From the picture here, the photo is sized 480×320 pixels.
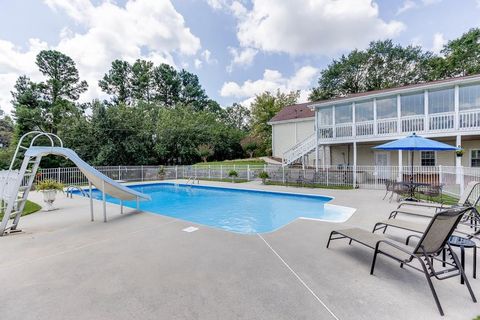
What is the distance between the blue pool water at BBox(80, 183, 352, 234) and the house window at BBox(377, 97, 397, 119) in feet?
26.4

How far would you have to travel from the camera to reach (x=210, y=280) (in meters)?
3.09

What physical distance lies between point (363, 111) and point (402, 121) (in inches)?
91.6

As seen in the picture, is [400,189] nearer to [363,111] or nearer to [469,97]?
[363,111]

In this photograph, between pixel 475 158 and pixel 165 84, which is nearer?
pixel 475 158

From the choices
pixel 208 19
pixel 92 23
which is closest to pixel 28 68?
pixel 92 23

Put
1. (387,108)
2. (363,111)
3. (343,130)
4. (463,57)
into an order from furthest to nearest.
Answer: (463,57) < (343,130) < (363,111) < (387,108)

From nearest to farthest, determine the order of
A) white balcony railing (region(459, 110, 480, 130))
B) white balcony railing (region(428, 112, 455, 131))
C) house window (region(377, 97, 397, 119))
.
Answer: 1. white balcony railing (region(459, 110, 480, 130))
2. white balcony railing (region(428, 112, 455, 131))
3. house window (region(377, 97, 397, 119))

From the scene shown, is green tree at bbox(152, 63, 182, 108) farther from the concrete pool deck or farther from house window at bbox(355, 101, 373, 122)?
the concrete pool deck

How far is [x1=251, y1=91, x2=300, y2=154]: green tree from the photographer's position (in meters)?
28.1

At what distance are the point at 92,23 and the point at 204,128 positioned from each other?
48.1 ft

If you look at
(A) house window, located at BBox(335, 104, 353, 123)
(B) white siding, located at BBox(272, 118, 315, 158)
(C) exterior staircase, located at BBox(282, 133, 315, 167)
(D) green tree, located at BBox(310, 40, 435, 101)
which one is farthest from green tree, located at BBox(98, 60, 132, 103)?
(A) house window, located at BBox(335, 104, 353, 123)

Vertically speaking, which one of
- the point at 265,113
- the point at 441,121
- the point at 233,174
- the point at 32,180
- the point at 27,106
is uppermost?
the point at 265,113

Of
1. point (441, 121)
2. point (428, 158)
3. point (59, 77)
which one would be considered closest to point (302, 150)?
point (441, 121)

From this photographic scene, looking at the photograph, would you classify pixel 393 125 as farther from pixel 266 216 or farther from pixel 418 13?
pixel 266 216
